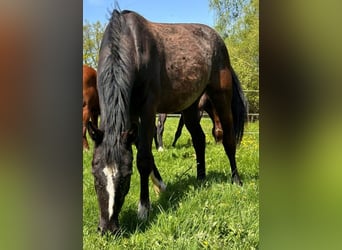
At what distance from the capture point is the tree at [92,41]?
5.85 feet

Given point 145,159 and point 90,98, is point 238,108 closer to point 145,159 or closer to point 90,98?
point 145,159

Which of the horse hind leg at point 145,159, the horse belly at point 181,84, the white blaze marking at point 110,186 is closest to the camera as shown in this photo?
the white blaze marking at point 110,186

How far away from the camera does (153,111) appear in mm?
1916

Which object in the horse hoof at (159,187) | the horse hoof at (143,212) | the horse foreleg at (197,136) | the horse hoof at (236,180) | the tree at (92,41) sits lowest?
the horse hoof at (143,212)

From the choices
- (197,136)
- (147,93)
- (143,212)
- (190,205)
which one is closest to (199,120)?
(197,136)

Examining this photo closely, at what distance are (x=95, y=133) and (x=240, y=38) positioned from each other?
768 mm

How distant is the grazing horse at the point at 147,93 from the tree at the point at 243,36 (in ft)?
0.17

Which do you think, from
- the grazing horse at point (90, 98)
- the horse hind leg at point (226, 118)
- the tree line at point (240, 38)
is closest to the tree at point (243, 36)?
the tree line at point (240, 38)

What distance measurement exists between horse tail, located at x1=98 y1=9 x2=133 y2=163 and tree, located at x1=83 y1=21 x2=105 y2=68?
22 mm

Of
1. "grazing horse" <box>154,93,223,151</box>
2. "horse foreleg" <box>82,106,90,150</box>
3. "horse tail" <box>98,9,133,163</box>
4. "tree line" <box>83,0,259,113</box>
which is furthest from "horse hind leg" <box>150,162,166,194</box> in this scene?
"tree line" <box>83,0,259,113</box>

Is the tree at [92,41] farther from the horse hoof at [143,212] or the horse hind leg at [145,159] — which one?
the horse hoof at [143,212]
